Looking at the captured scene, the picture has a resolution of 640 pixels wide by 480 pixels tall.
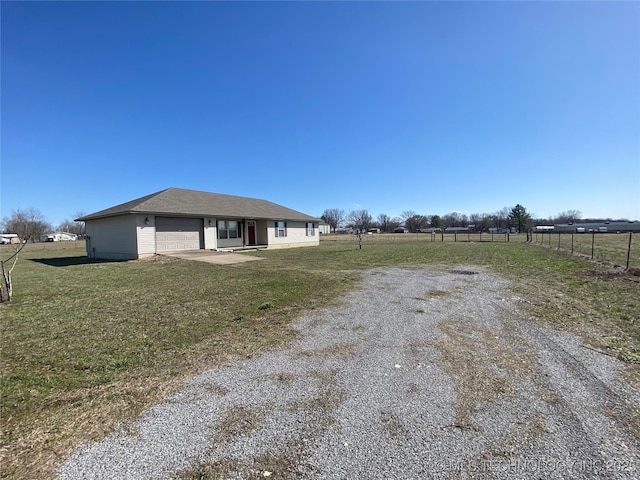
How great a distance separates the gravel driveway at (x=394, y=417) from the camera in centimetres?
196

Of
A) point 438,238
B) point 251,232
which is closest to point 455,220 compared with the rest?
point 438,238

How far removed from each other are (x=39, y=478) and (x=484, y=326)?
5.30 meters

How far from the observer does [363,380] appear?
3.08 metres

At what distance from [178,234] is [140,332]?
45.6ft

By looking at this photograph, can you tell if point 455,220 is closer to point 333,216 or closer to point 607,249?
point 333,216

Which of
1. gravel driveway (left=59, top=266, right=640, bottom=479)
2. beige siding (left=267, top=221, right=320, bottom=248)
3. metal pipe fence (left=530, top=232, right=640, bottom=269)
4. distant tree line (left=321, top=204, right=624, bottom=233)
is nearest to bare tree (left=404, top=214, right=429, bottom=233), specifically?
distant tree line (left=321, top=204, right=624, bottom=233)

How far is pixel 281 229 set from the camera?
24.9m

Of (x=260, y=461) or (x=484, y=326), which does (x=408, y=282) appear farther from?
(x=260, y=461)

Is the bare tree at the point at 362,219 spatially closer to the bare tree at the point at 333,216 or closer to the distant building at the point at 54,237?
the bare tree at the point at 333,216

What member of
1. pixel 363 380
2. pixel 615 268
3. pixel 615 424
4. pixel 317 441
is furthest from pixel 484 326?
pixel 615 268

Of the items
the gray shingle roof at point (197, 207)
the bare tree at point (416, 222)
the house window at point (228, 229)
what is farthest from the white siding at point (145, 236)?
the bare tree at point (416, 222)

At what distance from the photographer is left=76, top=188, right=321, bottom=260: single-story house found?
15.8 m

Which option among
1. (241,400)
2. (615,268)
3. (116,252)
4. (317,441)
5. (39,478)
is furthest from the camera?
(116,252)

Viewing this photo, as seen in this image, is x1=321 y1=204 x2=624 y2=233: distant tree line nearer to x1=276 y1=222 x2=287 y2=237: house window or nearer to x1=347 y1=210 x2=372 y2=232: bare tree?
x1=347 y1=210 x2=372 y2=232: bare tree
